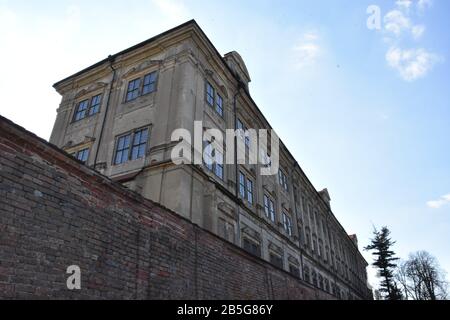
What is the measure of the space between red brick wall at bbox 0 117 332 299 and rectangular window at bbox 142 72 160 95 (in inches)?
423

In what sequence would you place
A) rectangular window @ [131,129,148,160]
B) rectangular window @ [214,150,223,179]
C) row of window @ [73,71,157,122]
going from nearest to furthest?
rectangular window @ [131,129,148,160] < rectangular window @ [214,150,223,179] < row of window @ [73,71,157,122]

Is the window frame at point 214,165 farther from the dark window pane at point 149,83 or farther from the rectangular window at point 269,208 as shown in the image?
the rectangular window at point 269,208

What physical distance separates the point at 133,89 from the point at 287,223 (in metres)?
15.1

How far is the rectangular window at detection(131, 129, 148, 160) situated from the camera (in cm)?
1549

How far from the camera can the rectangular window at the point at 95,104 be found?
18.9 meters

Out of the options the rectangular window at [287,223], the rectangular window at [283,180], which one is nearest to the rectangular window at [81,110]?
the rectangular window at [283,180]

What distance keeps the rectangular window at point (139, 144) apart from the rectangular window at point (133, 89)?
2.60 metres

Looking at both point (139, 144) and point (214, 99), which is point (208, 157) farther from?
point (214, 99)

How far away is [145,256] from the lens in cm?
682

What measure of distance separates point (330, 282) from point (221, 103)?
2260 cm

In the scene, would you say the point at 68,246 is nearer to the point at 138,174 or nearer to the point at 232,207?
the point at 138,174

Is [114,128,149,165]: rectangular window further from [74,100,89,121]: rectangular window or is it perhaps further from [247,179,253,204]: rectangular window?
[247,179,253,204]: rectangular window

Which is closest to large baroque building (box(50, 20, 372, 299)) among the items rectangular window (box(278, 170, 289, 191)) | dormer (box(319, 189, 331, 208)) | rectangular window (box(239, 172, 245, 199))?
rectangular window (box(239, 172, 245, 199))
